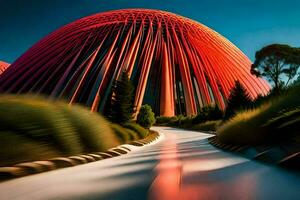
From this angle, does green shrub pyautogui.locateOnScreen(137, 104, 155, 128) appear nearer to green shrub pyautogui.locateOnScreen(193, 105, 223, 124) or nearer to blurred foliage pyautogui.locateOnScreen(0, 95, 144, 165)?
green shrub pyautogui.locateOnScreen(193, 105, 223, 124)

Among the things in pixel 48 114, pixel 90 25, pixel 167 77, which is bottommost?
pixel 48 114

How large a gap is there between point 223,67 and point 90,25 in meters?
26.0

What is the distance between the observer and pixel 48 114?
768 cm

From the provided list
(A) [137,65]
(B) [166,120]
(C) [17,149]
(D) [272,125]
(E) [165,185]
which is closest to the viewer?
(E) [165,185]

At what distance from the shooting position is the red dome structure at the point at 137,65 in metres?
49.9

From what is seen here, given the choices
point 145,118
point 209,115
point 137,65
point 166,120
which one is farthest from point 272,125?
point 137,65

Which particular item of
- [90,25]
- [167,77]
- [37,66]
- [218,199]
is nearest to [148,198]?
[218,199]

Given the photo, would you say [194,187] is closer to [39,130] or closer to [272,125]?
[39,130]

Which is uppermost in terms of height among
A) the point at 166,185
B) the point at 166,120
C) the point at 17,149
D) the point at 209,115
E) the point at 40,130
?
the point at 209,115

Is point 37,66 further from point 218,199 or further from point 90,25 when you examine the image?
point 218,199

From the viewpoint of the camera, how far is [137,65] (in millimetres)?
53750

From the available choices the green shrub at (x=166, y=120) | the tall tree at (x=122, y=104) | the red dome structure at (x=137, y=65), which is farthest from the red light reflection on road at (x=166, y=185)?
the green shrub at (x=166, y=120)

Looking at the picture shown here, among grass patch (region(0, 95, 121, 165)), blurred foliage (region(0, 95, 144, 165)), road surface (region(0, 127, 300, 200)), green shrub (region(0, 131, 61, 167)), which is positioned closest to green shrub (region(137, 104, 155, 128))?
blurred foliage (region(0, 95, 144, 165))

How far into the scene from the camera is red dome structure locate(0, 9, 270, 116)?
164 ft
